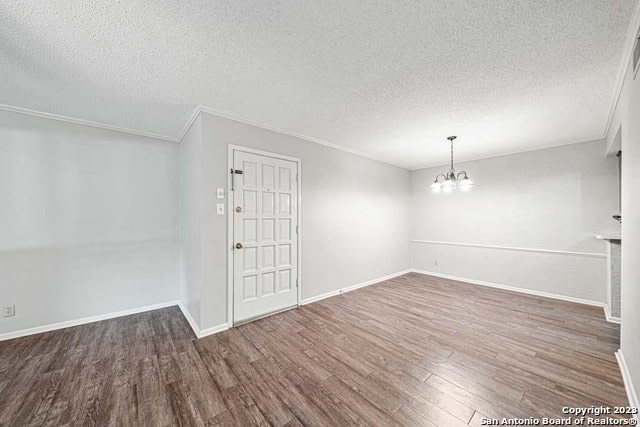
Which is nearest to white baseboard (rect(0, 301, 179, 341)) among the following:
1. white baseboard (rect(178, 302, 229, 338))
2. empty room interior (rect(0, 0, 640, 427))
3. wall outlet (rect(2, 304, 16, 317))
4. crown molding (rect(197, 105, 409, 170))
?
empty room interior (rect(0, 0, 640, 427))

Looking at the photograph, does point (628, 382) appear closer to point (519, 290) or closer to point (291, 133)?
point (519, 290)

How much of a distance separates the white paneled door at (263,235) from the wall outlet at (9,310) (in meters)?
2.42

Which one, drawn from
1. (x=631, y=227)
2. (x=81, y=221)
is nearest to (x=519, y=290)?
(x=631, y=227)

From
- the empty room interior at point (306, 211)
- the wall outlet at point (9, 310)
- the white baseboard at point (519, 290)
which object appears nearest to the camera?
the empty room interior at point (306, 211)

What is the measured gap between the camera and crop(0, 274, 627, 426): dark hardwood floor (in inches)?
64.6

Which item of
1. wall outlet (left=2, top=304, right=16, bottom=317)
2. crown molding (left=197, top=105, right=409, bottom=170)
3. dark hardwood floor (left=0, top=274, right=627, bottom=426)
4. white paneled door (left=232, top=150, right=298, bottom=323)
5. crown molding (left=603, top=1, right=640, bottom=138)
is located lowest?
dark hardwood floor (left=0, top=274, right=627, bottom=426)

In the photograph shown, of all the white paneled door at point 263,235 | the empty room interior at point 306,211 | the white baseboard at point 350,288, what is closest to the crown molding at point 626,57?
the empty room interior at point 306,211

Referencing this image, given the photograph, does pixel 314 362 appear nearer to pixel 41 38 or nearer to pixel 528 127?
pixel 41 38

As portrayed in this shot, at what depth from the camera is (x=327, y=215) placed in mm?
4004

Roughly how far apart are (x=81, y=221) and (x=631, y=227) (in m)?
5.69

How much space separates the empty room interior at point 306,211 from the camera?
159 cm

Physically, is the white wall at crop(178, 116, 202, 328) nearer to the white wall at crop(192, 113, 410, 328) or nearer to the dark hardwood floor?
the white wall at crop(192, 113, 410, 328)

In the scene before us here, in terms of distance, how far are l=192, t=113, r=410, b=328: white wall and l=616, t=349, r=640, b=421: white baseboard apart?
3.12 m

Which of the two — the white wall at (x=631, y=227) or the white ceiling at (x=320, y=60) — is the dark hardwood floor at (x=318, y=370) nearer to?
the white wall at (x=631, y=227)
